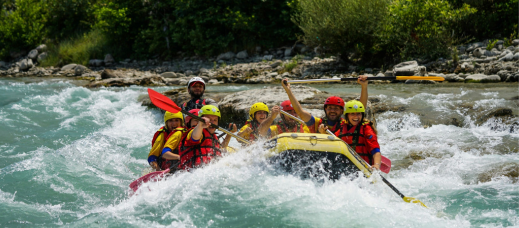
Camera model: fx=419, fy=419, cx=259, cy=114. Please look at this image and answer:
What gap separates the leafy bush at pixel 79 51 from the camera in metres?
21.6

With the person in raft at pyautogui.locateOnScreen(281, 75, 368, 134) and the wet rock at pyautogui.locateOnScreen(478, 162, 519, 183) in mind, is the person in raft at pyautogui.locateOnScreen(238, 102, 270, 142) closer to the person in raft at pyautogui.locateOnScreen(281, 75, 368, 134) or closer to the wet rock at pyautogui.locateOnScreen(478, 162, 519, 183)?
the person in raft at pyautogui.locateOnScreen(281, 75, 368, 134)

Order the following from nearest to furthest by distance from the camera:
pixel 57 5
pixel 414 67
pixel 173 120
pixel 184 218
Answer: pixel 184 218, pixel 173 120, pixel 414 67, pixel 57 5

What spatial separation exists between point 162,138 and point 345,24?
10.8 meters

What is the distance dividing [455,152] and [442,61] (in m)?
8.12

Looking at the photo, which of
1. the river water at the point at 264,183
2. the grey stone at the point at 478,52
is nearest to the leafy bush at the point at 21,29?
the river water at the point at 264,183

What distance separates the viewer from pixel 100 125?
8.69 metres

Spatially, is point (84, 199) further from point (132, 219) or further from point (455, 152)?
point (455, 152)

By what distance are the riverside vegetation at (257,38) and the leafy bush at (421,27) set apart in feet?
0.11

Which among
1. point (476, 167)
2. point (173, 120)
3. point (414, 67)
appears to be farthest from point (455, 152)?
point (414, 67)

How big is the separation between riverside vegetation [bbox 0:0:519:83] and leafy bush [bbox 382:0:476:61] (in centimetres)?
3

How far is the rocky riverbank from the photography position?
11.9m

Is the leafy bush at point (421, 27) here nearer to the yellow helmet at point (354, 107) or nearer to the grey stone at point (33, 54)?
the yellow helmet at point (354, 107)

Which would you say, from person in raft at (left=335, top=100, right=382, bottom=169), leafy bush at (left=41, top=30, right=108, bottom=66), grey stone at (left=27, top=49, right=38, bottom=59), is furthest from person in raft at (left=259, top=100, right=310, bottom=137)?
grey stone at (left=27, top=49, right=38, bottom=59)

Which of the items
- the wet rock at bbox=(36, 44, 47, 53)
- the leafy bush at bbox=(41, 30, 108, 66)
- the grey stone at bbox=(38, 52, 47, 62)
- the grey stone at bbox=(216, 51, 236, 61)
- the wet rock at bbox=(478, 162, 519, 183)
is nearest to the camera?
the wet rock at bbox=(478, 162, 519, 183)
